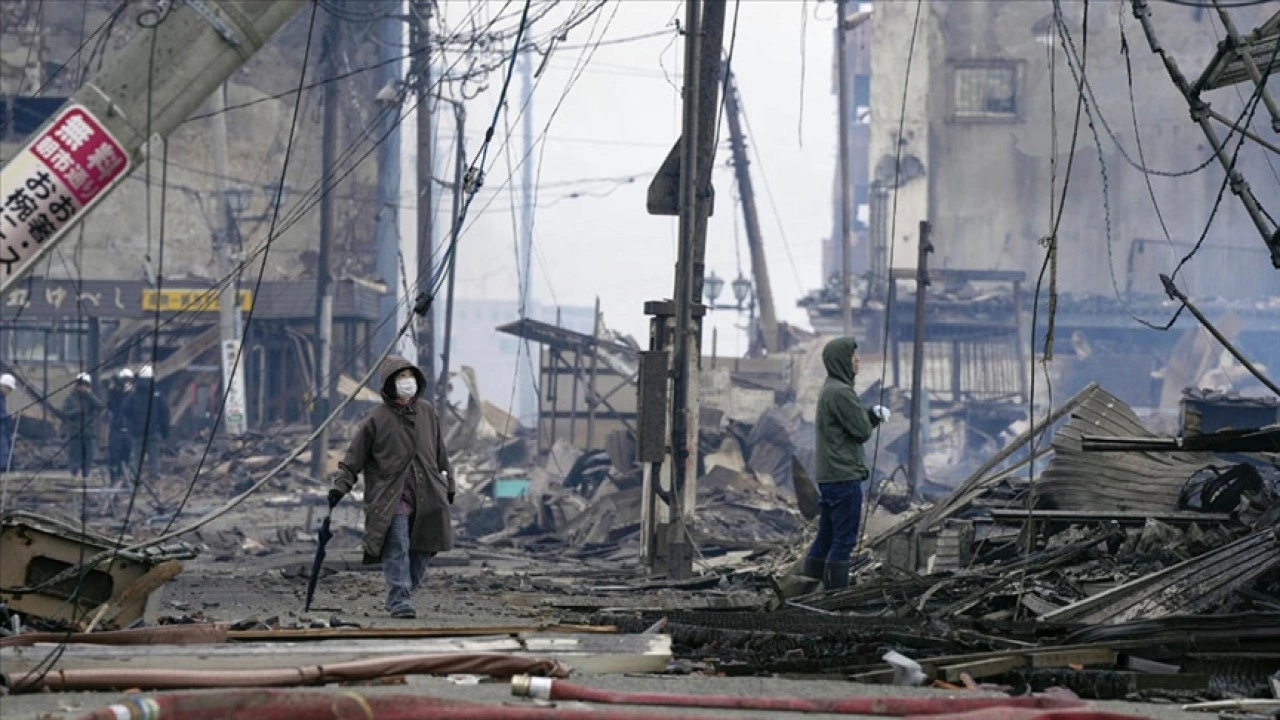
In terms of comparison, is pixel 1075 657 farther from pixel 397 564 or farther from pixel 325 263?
pixel 325 263

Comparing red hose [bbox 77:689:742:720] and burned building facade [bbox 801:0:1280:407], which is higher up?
burned building facade [bbox 801:0:1280:407]

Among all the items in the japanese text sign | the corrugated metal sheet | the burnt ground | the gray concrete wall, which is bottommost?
the burnt ground

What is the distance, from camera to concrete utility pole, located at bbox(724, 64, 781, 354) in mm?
42156

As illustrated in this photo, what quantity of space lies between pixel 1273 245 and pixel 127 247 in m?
44.0

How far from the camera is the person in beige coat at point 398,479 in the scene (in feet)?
38.9

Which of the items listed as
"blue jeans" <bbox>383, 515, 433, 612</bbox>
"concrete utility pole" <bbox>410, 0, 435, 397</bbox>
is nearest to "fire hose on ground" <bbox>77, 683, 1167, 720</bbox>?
"blue jeans" <bbox>383, 515, 433, 612</bbox>

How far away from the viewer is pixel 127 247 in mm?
51625

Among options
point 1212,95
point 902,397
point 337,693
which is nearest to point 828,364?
point 337,693

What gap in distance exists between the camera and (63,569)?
989cm

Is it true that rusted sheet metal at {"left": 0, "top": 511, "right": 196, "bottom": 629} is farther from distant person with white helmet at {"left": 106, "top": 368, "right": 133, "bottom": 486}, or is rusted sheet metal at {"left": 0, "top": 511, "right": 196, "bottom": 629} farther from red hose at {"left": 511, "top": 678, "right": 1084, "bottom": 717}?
distant person with white helmet at {"left": 106, "top": 368, "right": 133, "bottom": 486}

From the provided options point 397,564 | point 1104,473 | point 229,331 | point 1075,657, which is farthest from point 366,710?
point 229,331

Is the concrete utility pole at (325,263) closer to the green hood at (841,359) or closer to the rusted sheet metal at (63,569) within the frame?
the green hood at (841,359)

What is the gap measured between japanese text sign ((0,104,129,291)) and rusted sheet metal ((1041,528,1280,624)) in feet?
18.6

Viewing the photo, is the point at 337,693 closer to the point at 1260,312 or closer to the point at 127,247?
the point at 127,247
